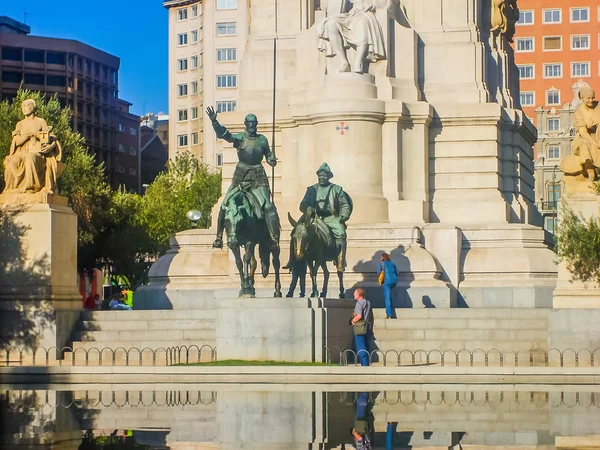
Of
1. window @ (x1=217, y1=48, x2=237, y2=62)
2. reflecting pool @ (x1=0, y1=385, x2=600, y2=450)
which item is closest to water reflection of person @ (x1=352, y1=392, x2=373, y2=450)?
reflecting pool @ (x1=0, y1=385, x2=600, y2=450)

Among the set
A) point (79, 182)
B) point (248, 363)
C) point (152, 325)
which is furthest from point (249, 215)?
point (79, 182)

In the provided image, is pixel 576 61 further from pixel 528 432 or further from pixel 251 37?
pixel 528 432

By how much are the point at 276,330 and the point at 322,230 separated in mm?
3396

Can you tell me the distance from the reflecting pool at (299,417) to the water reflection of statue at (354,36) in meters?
17.5

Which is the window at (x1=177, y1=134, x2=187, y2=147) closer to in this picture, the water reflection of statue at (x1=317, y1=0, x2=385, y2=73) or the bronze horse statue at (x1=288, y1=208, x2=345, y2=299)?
the water reflection of statue at (x1=317, y1=0, x2=385, y2=73)

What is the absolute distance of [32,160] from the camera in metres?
41.3

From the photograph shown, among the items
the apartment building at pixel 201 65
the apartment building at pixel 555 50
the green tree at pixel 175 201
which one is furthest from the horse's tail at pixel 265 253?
the apartment building at pixel 555 50

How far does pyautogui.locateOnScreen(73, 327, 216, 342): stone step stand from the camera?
39719 millimetres

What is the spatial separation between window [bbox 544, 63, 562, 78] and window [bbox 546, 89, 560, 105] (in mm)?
1748

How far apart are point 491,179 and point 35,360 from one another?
1635 centimetres

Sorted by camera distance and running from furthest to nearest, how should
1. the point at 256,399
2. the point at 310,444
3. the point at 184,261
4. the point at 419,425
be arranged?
the point at 184,261, the point at 256,399, the point at 419,425, the point at 310,444

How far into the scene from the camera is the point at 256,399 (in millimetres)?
29047

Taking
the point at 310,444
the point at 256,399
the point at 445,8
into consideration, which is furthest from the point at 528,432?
the point at 445,8

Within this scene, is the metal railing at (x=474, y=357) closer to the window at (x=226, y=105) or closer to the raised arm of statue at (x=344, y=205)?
the raised arm of statue at (x=344, y=205)
